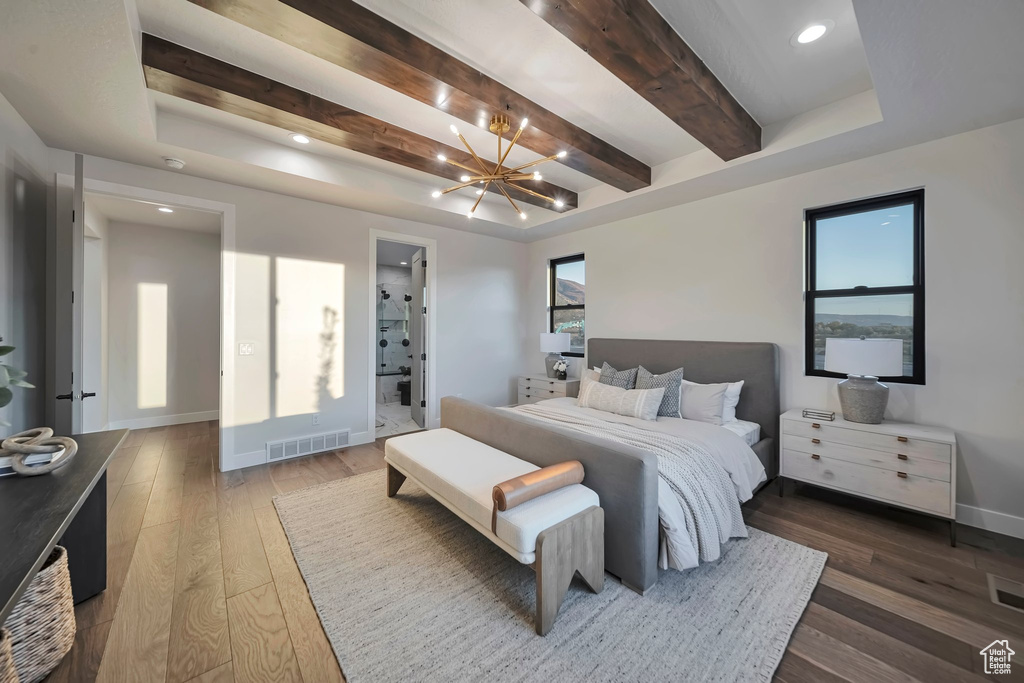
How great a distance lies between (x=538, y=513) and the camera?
5.71 ft

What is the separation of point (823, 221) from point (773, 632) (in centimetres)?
309

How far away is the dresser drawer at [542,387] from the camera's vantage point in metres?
4.70

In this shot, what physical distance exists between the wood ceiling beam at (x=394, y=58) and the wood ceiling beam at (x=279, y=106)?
0.69m

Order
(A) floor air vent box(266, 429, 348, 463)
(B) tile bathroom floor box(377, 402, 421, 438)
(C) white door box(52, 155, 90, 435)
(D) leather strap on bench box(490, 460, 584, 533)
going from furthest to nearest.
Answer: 1. (B) tile bathroom floor box(377, 402, 421, 438)
2. (A) floor air vent box(266, 429, 348, 463)
3. (C) white door box(52, 155, 90, 435)
4. (D) leather strap on bench box(490, 460, 584, 533)

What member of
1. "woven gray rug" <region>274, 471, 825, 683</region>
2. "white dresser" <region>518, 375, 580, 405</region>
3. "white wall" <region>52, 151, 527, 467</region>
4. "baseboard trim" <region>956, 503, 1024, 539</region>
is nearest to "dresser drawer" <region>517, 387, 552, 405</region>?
"white dresser" <region>518, 375, 580, 405</region>

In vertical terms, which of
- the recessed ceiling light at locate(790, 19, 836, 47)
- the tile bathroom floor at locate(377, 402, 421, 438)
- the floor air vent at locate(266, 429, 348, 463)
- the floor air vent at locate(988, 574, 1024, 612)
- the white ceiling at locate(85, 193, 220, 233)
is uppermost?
the recessed ceiling light at locate(790, 19, 836, 47)

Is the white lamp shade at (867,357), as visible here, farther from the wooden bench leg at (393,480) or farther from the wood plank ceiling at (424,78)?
the wooden bench leg at (393,480)

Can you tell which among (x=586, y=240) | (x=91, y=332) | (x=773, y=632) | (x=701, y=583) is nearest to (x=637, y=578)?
(x=701, y=583)

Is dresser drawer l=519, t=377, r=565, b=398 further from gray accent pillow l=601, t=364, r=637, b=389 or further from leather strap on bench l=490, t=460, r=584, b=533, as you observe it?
leather strap on bench l=490, t=460, r=584, b=533

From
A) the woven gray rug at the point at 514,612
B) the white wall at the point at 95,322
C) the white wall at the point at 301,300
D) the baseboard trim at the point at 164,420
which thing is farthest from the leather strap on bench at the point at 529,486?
the baseboard trim at the point at 164,420

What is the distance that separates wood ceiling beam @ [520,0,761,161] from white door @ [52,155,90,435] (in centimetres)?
289

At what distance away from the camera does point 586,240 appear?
4.91 metres

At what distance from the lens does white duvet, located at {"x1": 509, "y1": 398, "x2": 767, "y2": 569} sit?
1930 mm

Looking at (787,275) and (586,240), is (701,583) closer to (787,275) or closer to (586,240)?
(787,275)
